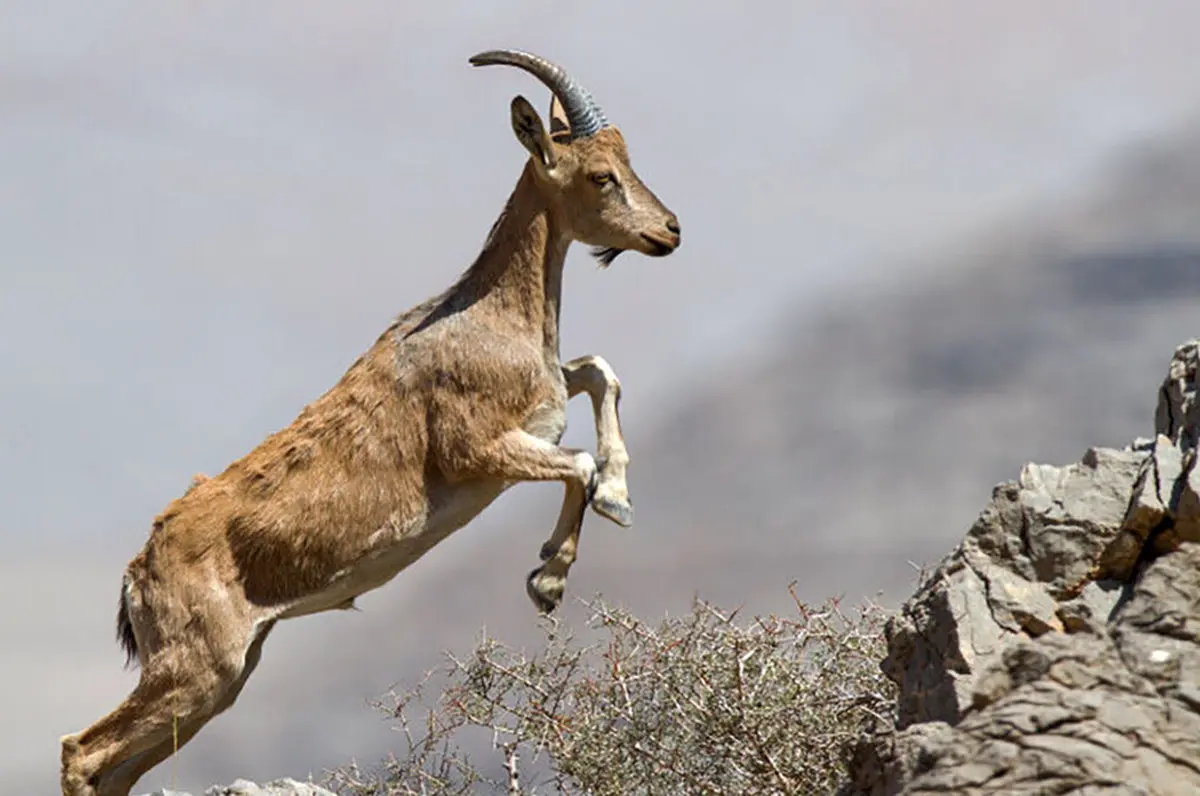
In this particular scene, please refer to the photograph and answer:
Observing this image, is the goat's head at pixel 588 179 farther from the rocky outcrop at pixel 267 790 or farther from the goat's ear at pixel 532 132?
the rocky outcrop at pixel 267 790

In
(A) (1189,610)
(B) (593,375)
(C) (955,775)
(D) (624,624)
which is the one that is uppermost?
(B) (593,375)

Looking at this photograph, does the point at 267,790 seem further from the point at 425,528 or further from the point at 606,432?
the point at 606,432

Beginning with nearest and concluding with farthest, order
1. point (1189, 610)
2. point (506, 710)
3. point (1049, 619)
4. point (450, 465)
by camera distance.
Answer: point (1189, 610) → point (1049, 619) → point (450, 465) → point (506, 710)

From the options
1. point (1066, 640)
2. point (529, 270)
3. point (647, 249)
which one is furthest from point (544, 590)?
point (1066, 640)

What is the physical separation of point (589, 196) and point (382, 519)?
2159 millimetres

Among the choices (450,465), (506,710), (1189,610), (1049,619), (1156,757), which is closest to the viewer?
(1156,757)

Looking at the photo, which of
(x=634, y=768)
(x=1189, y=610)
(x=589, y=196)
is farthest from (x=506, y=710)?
(x=1189, y=610)

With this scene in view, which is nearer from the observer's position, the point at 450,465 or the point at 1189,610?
the point at 1189,610

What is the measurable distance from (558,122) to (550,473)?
2.23 metres

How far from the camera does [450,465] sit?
9.38 meters

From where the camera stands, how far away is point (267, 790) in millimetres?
10242

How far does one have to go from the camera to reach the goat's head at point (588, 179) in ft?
31.6

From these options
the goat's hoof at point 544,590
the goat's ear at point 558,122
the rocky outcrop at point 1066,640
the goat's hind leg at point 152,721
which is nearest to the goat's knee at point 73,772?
the goat's hind leg at point 152,721

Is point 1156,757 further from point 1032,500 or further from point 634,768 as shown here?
point 634,768
